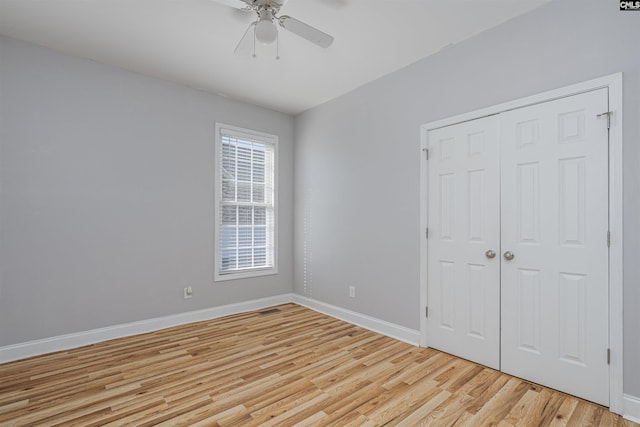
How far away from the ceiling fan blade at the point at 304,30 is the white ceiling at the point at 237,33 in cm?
30

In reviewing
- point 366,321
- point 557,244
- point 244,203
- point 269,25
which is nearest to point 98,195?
point 244,203

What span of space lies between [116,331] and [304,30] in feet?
10.9

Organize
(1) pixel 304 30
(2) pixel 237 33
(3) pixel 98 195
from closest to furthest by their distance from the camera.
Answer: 1. (1) pixel 304 30
2. (2) pixel 237 33
3. (3) pixel 98 195

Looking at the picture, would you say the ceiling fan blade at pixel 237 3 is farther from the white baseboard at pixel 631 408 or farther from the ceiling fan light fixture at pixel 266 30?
the white baseboard at pixel 631 408

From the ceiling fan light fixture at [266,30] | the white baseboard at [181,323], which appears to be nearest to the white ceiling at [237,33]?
the ceiling fan light fixture at [266,30]

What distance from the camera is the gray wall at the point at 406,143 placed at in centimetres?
197

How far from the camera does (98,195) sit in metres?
3.15

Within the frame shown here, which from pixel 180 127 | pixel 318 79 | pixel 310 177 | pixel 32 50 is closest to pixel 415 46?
pixel 318 79

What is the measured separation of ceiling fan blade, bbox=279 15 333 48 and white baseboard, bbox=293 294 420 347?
8.79 feet

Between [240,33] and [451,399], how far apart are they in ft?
10.6

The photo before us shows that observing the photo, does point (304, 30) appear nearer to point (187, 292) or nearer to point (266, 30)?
point (266, 30)

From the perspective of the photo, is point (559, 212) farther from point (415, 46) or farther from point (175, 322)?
point (175, 322)

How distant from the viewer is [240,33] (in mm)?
2664

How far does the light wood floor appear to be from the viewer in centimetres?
193
